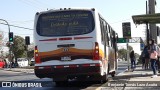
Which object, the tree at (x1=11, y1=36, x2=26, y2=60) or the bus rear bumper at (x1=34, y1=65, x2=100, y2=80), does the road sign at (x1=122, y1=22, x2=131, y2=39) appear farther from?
the tree at (x1=11, y1=36, x2=26, y2=60)

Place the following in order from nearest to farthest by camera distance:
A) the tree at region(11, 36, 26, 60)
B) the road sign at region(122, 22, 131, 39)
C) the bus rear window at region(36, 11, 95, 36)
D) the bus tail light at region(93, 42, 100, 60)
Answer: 1. the bus tail light at region(93, 42, 100, 60)
2. the bus rear window at region(36, 11, 95, 36)
3. the road sign at region(122, 22, 131, 39)
4. the tree at region(11, 36, 26, 60)

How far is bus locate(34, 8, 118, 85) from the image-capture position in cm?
1480

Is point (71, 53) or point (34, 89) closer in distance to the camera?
point (71, 53)

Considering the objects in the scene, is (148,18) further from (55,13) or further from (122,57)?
(122,57)

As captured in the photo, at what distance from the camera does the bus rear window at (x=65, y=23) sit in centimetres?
1512

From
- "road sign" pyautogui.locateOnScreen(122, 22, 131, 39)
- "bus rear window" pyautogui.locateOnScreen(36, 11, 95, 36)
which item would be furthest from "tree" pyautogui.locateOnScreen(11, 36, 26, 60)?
"bus rear window" pyautogui.locateOnScreen(36, 11, 95, 36)

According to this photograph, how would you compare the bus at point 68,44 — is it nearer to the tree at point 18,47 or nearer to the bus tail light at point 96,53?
the bus tail light at point 96,53

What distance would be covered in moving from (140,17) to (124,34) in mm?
9476

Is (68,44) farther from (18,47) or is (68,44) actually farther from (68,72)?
(18,47)

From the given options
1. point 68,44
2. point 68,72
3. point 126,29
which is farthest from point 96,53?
point 126,29

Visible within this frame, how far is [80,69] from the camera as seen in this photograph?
14.8 metres

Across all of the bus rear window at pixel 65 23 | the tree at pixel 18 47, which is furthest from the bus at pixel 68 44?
the tree at pixel 18 47

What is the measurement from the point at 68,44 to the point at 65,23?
843mm

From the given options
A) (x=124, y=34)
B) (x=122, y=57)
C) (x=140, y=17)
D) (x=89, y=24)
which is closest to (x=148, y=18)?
(x=140, y=17)
